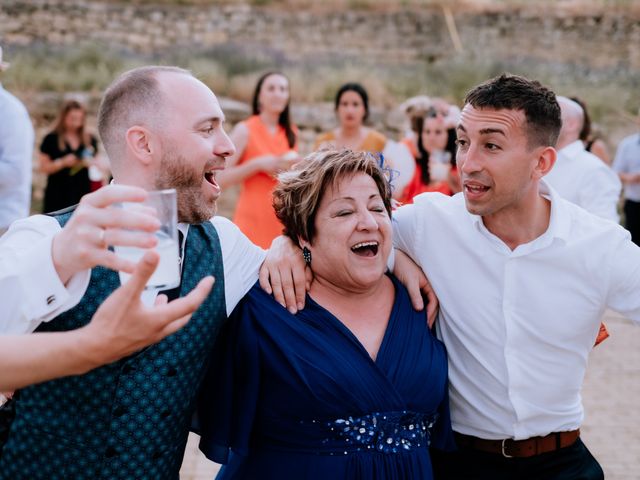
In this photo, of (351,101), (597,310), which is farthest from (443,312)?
(351,101)

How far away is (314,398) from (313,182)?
0.78 m

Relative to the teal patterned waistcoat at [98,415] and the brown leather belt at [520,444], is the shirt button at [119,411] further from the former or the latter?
the brown leather belt at [520,444]

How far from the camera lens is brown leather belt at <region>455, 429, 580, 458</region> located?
287 cm

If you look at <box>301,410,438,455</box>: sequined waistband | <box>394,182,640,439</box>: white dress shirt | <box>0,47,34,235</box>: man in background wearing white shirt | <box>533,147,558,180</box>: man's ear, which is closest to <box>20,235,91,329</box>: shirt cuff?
<box>301,410,438,455</box>: sequined waistband

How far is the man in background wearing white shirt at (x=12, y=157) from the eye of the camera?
17.4ft

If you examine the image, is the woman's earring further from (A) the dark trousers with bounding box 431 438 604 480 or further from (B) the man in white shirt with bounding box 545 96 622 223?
(B) the man in white shirt with bounding box 545 96 622 223

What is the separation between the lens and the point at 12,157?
17.5 feet

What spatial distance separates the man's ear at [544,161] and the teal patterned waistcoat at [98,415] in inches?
59.7

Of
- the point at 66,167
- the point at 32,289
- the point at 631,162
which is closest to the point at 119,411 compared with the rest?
the point at 32,289

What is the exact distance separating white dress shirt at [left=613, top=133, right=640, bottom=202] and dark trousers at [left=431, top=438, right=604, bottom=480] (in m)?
7.32

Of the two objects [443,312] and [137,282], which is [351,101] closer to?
[443,312]

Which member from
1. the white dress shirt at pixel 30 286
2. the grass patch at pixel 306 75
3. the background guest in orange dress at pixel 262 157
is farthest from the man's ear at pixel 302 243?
the grass patch at pixel 306 75

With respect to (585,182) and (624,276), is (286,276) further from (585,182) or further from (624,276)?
(585,182)

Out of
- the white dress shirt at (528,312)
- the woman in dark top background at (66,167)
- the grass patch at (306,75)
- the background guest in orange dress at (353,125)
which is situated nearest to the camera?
the white dress shirt at (528,312)
